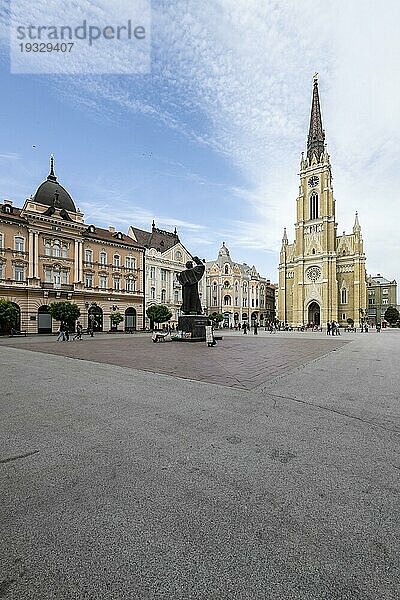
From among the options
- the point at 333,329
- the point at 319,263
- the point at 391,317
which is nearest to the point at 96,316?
the point at 333,329

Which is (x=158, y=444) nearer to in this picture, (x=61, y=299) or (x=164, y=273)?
(x=61, y=299)

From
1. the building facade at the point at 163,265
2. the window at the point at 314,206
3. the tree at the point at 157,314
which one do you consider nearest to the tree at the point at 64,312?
the tree at the point at 157,314

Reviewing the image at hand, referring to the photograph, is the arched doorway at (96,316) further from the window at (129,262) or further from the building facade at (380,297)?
the building facade at (380,297)

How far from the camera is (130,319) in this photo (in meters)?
54.8

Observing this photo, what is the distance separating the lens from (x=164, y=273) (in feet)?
213

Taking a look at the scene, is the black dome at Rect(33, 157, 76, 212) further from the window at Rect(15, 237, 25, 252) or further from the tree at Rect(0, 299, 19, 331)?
the tree at Rect(0, 299, 19, 331)

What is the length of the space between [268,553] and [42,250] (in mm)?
46367

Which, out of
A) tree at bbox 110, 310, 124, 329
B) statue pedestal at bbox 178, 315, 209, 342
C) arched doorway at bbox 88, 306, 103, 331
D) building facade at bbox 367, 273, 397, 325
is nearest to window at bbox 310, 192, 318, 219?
building facade at bbox 367, 273, 397, 325

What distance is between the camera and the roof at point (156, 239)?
6612 cm

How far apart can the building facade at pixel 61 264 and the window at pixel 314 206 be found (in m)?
50.2

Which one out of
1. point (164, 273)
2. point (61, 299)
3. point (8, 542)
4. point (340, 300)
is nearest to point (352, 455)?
point (8, 542)

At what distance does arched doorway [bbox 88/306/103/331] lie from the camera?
159ft

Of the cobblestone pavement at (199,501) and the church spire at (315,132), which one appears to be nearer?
the cobblestone pavement at (199,501)

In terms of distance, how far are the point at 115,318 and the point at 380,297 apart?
10257 centimetres
